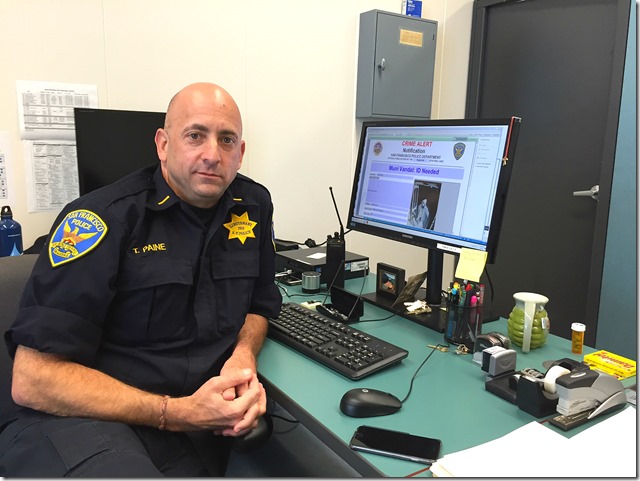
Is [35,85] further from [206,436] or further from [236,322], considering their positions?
[206,436]

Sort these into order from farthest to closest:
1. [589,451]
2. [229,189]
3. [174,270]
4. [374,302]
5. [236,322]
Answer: [374,302] → [229,189] → [236,322] → [174,270] → [589,451]

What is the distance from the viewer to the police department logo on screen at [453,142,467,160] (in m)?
1.40

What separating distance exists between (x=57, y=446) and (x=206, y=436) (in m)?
0.35

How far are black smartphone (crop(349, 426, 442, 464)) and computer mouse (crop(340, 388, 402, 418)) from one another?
0.05 metres

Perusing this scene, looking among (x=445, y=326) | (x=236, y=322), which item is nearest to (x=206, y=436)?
(x=236, y=322)

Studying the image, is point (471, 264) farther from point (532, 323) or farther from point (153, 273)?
point (153, 273)

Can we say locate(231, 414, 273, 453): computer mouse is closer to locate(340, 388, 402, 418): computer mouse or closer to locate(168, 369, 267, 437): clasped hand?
locate(168, 369, 267, 437): clasped hand

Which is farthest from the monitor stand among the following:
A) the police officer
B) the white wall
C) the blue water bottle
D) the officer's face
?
the blue water bottle

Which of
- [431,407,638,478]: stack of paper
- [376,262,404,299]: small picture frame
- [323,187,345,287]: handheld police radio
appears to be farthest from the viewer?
[323,187,345,287]: handheld police radio

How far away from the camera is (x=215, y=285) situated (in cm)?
132

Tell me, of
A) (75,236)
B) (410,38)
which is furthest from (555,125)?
(75,236)

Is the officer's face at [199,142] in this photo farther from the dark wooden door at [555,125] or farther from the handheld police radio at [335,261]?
the dark wooden door at [555,125]

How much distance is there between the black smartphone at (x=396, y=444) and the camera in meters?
0.84

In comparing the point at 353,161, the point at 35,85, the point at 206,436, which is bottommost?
the point at 206,436
